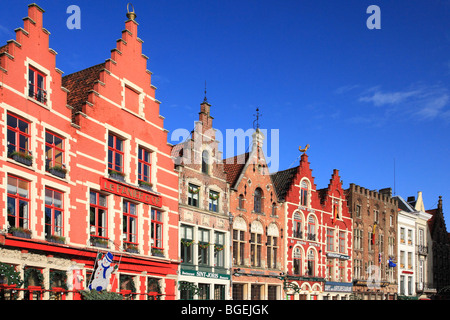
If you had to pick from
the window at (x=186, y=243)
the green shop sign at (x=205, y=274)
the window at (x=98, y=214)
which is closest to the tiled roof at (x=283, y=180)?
the green shop sign at (x=205, y=274)

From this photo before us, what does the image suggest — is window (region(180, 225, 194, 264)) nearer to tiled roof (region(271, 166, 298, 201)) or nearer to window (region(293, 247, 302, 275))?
tiled roof (region(271, 166, 298, 201))

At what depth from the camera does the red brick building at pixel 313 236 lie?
4234 cm

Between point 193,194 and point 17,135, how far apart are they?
1350 centimetres

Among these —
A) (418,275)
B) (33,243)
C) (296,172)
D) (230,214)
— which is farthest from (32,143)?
(418,275)

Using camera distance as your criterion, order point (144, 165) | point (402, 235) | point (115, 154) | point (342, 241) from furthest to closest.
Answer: point (402, 235)
point (342, 241)
point (144, 165)
point (115, 154)

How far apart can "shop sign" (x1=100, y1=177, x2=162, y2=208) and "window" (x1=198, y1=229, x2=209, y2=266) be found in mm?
4475

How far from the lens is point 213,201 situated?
36219 mm

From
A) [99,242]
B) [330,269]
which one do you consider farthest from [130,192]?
[330,269]

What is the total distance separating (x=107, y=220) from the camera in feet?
92.1

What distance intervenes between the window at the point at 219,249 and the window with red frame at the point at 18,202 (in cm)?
1491

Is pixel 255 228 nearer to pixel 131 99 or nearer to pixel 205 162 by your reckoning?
pixel 205 162

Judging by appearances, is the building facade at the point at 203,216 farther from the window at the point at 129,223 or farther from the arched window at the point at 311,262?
the arched window at the point at 311,262

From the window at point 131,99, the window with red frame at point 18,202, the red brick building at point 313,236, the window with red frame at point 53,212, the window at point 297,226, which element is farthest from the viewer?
the window at point 297,226
